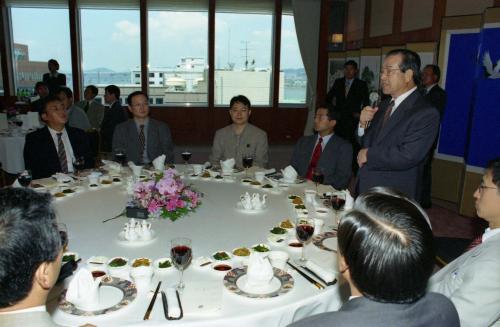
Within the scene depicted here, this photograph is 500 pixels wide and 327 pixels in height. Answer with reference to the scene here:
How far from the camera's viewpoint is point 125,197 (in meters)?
2.93

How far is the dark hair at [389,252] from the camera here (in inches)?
41.6

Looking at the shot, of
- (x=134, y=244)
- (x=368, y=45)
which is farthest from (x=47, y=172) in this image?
(x=368, y=45)

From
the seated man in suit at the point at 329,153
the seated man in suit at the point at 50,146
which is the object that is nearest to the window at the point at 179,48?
Answer: the seated man in suit at the point at 50,146

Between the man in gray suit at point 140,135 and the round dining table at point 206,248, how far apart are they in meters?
1.27

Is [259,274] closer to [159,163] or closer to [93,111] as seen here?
[159,163]

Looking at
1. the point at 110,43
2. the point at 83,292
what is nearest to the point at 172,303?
the point at 83,292

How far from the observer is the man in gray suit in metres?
4.42

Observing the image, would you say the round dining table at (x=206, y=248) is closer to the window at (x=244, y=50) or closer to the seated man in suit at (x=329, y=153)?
the seated man in suit at (x=329, y=153)

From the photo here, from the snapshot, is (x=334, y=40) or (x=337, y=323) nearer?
(x=337, y=323)

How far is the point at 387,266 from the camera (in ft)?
3.47

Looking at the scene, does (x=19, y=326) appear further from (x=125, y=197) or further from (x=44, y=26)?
(x=44, y=26)

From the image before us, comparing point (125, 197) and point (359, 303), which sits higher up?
point (359, 303)

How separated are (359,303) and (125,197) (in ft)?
7.02

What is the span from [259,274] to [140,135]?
310cm
